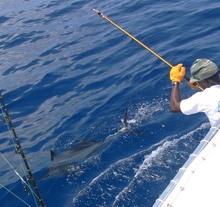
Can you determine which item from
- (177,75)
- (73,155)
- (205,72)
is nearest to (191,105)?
(205,72)

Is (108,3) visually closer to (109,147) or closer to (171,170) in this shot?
(109,147)

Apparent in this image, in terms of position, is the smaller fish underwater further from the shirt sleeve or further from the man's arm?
the shirt sleeve

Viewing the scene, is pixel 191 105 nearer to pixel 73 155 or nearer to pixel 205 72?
pixel 205 72

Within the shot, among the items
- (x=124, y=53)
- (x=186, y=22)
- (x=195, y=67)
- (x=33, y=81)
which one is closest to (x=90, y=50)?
(x=124, y=53)

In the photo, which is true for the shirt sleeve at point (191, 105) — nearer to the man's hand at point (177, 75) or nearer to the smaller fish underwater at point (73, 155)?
the man's hand at point (177, 75)

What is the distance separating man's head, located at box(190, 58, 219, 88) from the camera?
4.53 meters

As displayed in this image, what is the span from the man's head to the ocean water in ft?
9.27

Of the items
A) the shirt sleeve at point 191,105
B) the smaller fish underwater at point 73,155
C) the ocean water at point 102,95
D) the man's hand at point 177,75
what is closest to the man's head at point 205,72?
the shirt sleeve at point 191,105

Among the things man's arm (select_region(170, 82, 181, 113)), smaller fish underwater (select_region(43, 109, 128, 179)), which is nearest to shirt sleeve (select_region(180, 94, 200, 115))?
man's arm (select_region(170, 82, 181, 113))

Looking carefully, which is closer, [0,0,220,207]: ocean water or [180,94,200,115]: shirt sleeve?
[180,94,200,115]: shirt sleeve

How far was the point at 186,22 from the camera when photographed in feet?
45.4

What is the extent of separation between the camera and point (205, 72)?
14.9ft

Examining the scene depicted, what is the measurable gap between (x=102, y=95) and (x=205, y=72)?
6.22 m

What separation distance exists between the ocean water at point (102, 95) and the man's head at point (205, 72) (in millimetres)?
2824
